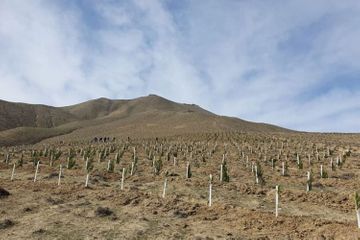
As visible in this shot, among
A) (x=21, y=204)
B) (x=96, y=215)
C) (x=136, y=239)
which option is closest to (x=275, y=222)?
(x=136, y=239)

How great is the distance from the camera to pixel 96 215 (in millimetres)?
22094

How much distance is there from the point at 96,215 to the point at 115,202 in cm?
306

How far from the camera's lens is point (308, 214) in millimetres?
22484

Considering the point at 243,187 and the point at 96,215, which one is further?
the point at 243,187

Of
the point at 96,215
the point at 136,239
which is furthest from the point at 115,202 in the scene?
the point at 136,239

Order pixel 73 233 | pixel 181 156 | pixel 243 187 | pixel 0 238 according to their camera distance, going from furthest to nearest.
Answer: pixel 181 156, pixel 243 187, pixel 73 233, pixel 0 238

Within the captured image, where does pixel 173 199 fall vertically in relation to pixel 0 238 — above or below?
above

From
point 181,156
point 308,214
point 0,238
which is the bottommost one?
point 0,238

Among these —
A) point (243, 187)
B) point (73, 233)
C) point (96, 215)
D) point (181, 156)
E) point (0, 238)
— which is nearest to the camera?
point (0, 238)

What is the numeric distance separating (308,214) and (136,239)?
30.2 ft

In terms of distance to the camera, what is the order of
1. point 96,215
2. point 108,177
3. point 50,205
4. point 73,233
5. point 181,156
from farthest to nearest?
1. point 181,156
2. point 108,177
3. point 50,205
4. point 96,215
5. point 73,233

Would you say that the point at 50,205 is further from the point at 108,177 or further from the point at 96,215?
the point at 108,177

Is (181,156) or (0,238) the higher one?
(181,156)

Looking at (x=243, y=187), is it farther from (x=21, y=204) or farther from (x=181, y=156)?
(x=181, y=156)
